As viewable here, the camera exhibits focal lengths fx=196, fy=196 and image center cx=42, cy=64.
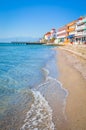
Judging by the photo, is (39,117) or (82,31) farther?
(82,31)

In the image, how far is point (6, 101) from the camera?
7941mm

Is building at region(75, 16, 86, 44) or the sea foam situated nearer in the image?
the sea foam

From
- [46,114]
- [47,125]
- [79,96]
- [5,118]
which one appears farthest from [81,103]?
[5,118]

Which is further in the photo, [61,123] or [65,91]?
[65,91]

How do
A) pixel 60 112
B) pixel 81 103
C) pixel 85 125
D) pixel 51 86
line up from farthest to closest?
pixel 51 86 → pixel 81 103 → pixel 60 112 → pixel 85 125

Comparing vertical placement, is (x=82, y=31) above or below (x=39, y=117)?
above

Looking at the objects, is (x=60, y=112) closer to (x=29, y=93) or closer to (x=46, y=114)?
(x=46, y=114)

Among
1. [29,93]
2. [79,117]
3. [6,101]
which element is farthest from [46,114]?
[29,93]

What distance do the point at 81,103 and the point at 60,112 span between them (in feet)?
3.96

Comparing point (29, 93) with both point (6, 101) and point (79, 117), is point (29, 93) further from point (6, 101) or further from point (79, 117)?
point (79, 117)

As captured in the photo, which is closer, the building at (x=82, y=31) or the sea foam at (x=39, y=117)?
the sea foam at (x=39, y=117)

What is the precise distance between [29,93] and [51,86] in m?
1.85

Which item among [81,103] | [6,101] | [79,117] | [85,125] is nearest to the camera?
[85,125]

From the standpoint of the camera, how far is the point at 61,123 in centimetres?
576
